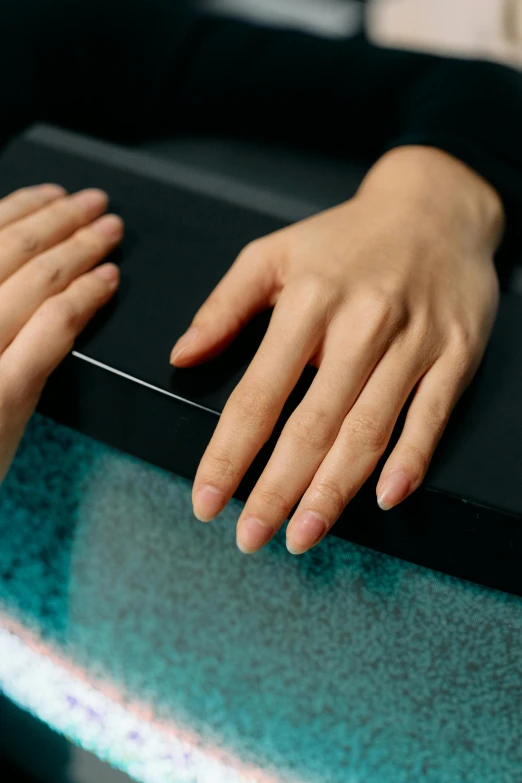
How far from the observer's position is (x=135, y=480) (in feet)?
1.64

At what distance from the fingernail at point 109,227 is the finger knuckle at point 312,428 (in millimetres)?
254

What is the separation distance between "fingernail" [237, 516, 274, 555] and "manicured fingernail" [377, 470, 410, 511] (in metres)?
0.08

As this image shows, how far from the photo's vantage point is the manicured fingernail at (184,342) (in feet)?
1.54

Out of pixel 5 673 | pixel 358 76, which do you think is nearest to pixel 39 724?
pixel 5 673

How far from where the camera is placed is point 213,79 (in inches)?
36.2

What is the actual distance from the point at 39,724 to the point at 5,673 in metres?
0.09

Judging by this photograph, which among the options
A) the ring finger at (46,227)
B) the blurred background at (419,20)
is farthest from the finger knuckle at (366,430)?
the blurred background at (419,20)

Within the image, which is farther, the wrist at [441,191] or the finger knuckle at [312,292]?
the wrist at [441,191]

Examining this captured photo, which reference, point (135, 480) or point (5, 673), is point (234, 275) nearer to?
point (135, 480)

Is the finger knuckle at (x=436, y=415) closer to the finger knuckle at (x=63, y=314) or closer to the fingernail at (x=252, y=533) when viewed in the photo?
the fingernail at (x=252, y=533)

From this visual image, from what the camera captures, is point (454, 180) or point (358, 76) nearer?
point (454, 180)

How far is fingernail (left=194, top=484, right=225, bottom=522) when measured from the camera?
438mm

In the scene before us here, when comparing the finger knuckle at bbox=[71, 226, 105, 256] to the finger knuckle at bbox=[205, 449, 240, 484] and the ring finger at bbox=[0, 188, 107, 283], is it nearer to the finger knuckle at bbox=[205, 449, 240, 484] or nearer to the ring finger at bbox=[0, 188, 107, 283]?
the ring finger at bbox=[0, 188, 107, 283]

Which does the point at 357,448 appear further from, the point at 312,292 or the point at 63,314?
the point at 63,314
